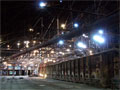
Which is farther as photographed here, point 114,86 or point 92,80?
point 92,80

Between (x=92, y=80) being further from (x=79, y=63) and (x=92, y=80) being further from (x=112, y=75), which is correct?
(x=79, y=63)

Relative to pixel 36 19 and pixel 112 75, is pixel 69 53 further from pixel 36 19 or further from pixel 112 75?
pixel 112 75

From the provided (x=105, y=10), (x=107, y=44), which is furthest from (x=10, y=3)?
(x=107, y=44)

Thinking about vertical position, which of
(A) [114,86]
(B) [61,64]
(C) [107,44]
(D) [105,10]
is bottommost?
(A) [114,86]

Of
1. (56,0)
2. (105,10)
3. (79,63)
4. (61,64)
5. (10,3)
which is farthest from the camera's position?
(61,64)

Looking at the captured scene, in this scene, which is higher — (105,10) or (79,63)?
(105,10)

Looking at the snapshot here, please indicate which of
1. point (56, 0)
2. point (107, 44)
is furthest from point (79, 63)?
point (56, 0)

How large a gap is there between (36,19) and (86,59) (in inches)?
287

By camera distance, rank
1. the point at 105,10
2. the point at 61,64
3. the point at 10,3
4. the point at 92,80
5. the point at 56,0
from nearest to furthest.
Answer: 1. the point at 56,0
2. the point at 10,3
3. the point at 105,10
4. the point at 92,80
5. the point at 61,64

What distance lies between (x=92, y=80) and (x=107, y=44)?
4.06 meters

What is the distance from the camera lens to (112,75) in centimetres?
1647

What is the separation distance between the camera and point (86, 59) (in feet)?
A: 67.5

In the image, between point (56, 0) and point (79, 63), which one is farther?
point (79, 63)

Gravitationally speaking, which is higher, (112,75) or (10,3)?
(10,3)
